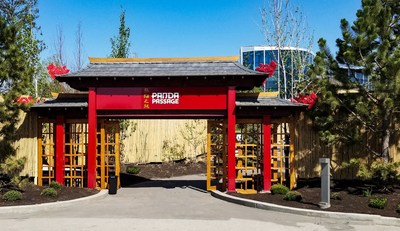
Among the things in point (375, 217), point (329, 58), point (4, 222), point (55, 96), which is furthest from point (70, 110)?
point (375, 217)

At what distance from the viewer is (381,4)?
44.1 ft

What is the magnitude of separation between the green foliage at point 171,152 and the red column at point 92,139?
1159 cm

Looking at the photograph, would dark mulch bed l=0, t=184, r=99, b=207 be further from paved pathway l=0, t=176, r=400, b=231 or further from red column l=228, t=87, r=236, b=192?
red column l=228, t=87, r=236, b=192

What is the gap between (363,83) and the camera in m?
14.0

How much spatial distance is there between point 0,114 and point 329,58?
11798 mm

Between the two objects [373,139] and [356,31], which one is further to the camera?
[373,139]

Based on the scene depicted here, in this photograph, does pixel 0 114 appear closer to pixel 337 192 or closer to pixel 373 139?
pixel 337 192

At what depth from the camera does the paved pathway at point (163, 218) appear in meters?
9.95

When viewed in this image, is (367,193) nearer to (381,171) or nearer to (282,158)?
(381,171)

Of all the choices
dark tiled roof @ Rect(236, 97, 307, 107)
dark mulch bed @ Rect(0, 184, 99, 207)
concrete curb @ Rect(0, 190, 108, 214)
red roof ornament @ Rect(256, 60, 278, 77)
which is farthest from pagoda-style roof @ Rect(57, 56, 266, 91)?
concrete curb @ Rect(0, 190, 108, 214)

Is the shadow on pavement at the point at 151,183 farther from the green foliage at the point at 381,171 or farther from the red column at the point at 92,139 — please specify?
the green foliage at the point at 381,171

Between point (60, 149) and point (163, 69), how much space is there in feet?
17.8

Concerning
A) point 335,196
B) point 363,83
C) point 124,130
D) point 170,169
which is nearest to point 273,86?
point 124,130

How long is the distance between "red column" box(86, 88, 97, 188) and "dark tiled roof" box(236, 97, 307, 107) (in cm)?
587
